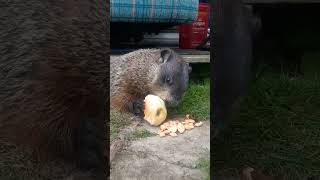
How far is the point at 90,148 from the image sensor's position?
1.01m

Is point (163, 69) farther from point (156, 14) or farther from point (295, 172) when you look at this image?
point (295, 172)

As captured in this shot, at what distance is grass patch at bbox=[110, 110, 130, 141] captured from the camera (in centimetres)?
104

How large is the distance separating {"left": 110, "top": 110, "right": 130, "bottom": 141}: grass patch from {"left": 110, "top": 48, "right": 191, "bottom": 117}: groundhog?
0.05ft

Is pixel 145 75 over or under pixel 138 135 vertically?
over

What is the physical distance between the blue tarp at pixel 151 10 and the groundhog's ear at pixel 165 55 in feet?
0.34

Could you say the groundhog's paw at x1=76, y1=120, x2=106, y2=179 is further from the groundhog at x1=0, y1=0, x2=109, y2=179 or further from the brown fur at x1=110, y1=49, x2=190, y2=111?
the brown fur at x1=110, y1=49, x2=190, y2=111

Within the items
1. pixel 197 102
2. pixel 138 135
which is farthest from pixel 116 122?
pixel 197 102

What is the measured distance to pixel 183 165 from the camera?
1.01 m

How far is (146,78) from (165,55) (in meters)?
0.07

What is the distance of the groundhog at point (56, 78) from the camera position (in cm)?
96

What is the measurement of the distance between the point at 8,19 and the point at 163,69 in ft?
1.16

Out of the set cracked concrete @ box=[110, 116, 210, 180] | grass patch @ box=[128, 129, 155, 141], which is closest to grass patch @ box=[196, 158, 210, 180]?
cracked concrete @ box=[110, 116, 210, 180]

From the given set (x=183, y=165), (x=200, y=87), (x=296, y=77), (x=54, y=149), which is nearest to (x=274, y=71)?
(x=296, y=77)

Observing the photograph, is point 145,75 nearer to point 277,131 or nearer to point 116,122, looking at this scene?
point 116,122
